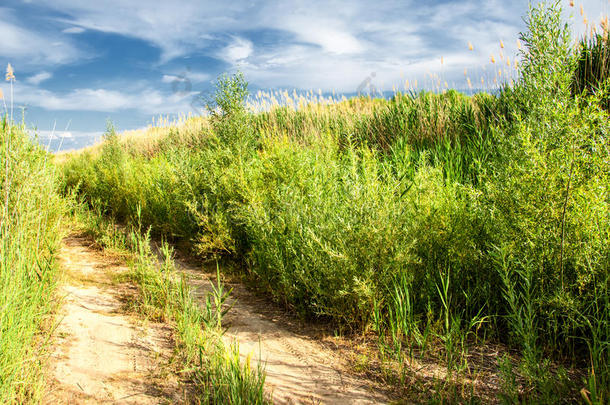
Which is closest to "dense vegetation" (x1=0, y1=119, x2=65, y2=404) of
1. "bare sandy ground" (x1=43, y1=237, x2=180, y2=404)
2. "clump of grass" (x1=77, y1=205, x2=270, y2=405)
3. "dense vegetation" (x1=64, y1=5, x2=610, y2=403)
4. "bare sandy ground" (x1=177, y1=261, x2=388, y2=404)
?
"bare sandy ground" (x1=43, y1=237, x2=180, y2=404)

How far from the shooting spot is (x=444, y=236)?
333 centimetres

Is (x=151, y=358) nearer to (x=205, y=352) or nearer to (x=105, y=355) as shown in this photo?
(x=105, y=355)

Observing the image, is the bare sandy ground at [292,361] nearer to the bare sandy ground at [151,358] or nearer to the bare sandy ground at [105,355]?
the bare sandy ground at [151,358]

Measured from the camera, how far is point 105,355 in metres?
2.79

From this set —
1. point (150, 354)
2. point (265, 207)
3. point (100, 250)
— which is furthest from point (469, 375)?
point (100, 250)

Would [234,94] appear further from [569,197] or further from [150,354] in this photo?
[569,197]

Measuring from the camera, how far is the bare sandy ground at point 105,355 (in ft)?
7.74

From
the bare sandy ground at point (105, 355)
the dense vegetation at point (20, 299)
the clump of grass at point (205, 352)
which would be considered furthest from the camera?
the bare sandy ground at point (105, 355)

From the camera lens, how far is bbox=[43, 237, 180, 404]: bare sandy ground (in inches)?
92.9

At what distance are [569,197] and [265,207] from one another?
2877 millimetres

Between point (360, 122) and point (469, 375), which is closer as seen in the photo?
point (469, 375)

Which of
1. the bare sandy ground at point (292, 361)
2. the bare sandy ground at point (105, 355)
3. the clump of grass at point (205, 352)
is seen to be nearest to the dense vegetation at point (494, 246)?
the bare sandy ground at point (292, 361)

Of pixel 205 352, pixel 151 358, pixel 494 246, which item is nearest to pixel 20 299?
pixel 151 358

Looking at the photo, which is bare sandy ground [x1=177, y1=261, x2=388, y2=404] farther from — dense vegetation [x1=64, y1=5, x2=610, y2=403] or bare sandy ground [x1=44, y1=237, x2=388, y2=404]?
dense vegetation [x1=64, y1=5, x2=610, y2=403]
